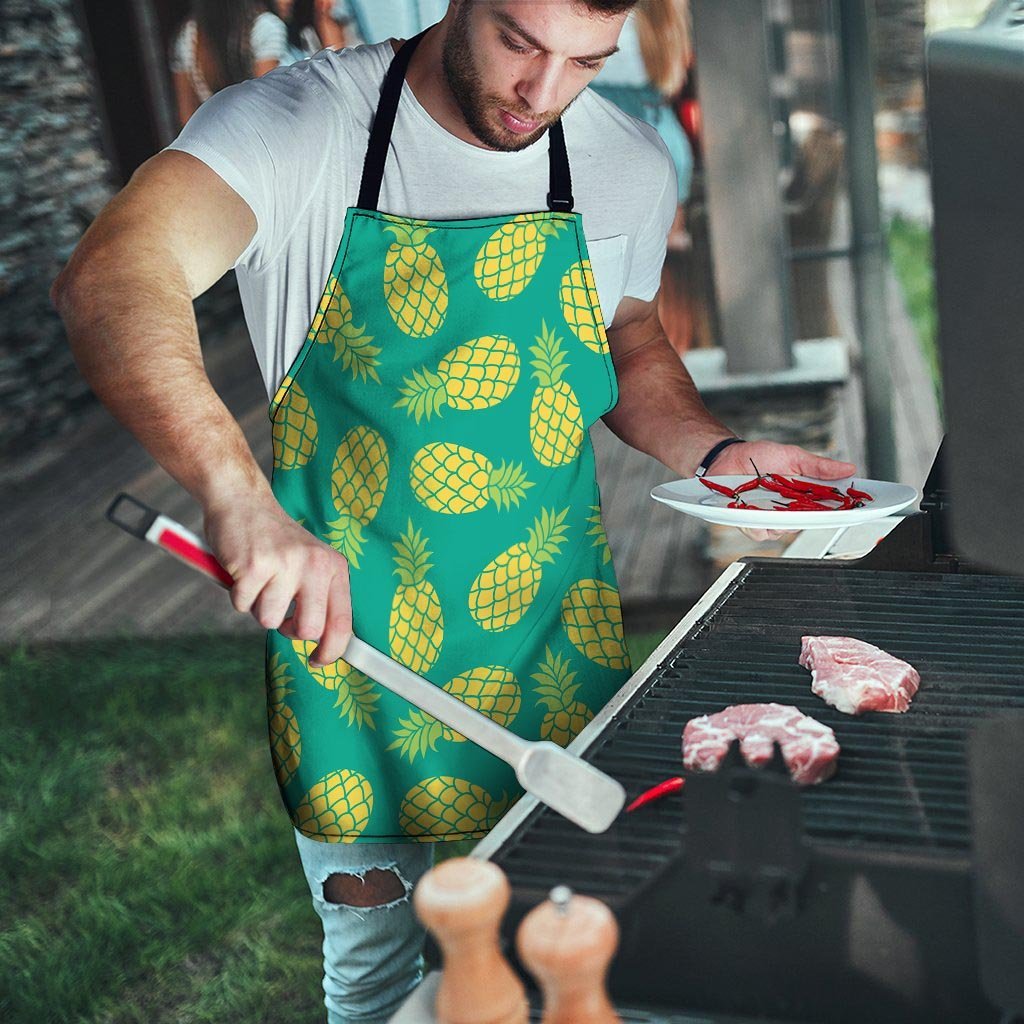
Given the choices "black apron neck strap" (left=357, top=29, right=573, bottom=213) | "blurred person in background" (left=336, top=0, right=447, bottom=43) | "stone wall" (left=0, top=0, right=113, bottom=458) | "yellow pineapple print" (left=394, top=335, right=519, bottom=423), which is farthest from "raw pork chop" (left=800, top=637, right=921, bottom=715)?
"stone wall" (left=0, top=0, right=113, bottom=458)

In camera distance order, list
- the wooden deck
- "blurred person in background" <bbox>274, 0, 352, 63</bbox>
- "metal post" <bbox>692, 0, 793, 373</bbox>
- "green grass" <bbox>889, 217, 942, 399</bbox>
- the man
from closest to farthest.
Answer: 1. the man
2. "metal post" <bbox>692, 0, 793, 373</bbox>
3. the wooden deck
4. "blurred person in background" <bbox>274, 0, 352, 63</bbox>
5. "green grass" <bbox>889, 217, 942, 399</bbox>

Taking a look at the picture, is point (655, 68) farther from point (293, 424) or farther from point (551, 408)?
point (293, 424)

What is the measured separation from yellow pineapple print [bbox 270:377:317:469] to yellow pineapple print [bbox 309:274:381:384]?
76 mm

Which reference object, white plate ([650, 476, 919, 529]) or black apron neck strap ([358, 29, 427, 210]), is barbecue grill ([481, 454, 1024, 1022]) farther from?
black apron neck strap ([358, 29, 427, 210])

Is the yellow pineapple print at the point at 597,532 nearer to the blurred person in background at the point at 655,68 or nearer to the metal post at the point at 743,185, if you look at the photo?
the metal post at the point at 743,185

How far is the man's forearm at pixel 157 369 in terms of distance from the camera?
144 cm

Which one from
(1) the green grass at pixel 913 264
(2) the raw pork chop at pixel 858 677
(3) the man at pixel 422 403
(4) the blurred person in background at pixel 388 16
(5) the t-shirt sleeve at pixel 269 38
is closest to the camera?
(2) the raw pork chop at pixel 858 677

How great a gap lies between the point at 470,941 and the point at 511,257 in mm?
1171

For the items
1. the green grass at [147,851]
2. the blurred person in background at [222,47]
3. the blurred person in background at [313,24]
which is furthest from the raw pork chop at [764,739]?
the blurred person in background at [222,47]

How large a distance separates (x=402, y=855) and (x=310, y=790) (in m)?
0.18

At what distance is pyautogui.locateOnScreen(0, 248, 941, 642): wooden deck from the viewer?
5.08 meters

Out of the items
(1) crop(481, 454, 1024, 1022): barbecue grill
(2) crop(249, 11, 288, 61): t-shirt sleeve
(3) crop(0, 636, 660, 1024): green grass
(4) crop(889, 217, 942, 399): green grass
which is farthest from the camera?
(4) crop(889, 217, 942, 399): green grass

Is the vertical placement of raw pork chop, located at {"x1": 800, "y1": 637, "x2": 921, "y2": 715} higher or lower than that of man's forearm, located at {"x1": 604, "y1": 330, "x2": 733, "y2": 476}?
higher

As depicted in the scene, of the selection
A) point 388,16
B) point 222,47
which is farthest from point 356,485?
point 222,47
